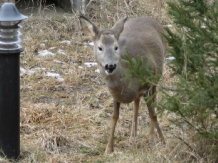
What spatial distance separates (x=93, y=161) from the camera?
17.4 ft

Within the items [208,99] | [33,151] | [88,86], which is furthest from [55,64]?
[208,99]

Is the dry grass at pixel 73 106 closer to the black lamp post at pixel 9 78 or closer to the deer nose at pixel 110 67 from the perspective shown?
the black lamp post at pixel 9 78

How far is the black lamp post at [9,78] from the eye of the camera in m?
4.79

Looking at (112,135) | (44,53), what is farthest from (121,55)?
(44,53)

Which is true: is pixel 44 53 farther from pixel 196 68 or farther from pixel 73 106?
pixel 196 68

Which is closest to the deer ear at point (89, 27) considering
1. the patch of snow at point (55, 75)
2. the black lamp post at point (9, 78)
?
the black lamp post at point (9, 78)

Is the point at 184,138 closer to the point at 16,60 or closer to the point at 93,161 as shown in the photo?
the point at 93,161

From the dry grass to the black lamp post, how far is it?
0.88 feet

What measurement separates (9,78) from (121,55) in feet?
4.20

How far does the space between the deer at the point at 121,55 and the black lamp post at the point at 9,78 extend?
95 centimetres

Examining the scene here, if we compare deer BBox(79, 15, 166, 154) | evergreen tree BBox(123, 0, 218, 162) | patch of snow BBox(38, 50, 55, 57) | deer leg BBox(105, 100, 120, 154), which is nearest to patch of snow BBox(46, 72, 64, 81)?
patch of snow BBox(38, 50, 55, 57)

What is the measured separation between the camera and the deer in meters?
5.58

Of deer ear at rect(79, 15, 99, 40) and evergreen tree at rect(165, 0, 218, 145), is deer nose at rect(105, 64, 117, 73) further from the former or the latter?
evergreen tree at rect(165, 0, 218, 145)

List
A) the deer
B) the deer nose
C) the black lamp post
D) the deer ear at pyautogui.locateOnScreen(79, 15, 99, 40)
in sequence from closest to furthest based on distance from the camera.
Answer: the black lamp post < the deer nose < the deer < the deer ear at pyautogui.locateOnScreen(79, 15, 99, 40)
